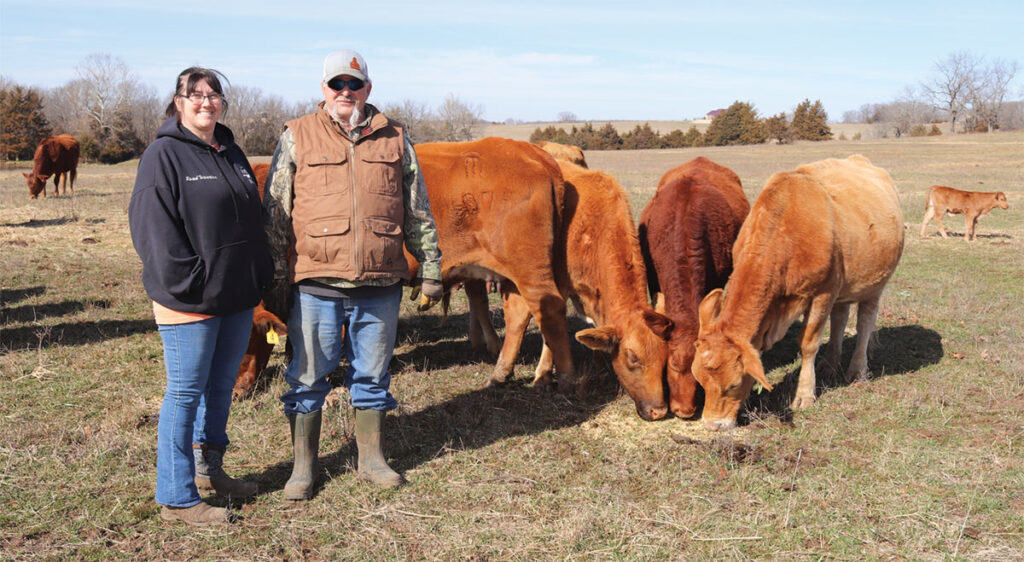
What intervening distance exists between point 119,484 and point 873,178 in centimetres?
761

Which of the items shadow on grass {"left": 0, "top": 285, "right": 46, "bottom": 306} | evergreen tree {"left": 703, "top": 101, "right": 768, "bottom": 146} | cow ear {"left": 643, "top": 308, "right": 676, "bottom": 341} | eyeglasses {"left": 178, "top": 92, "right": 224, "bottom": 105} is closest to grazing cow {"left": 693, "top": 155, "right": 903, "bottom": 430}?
cow ear {"left": 643, "top": 308, "right": 676, "bottom": 341}

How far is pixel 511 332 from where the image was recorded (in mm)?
6574

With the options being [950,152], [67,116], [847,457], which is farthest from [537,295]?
[67,116]

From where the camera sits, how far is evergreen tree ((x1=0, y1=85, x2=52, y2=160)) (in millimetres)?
44250

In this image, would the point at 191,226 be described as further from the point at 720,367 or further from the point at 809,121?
the point at 809,121

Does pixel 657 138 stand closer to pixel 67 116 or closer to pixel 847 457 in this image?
pixel 67 116

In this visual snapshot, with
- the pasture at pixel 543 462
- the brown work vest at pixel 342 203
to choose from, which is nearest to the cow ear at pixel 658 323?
the pasture at pixel 543 462

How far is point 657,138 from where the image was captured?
69.7 metres

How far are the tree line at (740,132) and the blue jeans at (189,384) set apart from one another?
65.6 metres

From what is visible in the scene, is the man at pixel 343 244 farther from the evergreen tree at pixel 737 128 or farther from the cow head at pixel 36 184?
the evergreen tree at pixel 737 128

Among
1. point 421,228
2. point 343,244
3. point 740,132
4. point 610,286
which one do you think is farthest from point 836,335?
point 740,132

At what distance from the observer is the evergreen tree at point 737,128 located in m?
68.9

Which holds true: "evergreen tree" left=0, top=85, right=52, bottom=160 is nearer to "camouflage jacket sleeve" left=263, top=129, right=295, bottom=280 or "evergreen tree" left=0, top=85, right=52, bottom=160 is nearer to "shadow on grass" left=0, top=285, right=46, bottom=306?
"shadow on grass" left=0, top=285, right=46, bottom=306

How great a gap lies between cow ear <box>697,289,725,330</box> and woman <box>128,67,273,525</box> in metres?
3.29
